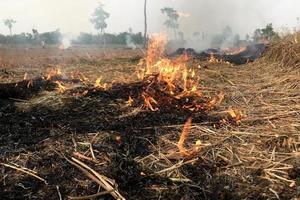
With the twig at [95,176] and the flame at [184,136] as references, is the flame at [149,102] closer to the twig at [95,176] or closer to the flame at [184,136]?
the flame at [184,136]

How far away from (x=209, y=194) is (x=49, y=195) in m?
1.46

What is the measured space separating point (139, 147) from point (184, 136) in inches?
25.1

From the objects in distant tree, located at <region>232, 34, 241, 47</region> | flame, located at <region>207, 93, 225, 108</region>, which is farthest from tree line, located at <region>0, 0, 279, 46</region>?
flame, located at <region>207, 93, 225, 108</region>

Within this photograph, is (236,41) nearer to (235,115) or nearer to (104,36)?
(104,36)

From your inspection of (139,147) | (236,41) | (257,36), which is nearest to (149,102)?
(139,147)

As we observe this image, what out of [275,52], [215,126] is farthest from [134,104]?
[275,52]

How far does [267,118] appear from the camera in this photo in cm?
552

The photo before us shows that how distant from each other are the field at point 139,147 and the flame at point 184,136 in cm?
3

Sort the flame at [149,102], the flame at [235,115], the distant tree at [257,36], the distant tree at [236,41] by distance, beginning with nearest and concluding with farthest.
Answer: the flame at [235,115] < the flame at [149,102] < the distant tree at [257,36] < the distant tree at [236,41]

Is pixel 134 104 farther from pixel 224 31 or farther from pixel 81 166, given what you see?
pixel 224 31

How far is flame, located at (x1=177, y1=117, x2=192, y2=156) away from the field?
0.03 m

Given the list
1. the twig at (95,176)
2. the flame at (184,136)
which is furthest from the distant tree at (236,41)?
the twig at (95,176)

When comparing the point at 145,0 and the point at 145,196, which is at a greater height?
the point at 145,0

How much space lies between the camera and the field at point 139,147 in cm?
378
